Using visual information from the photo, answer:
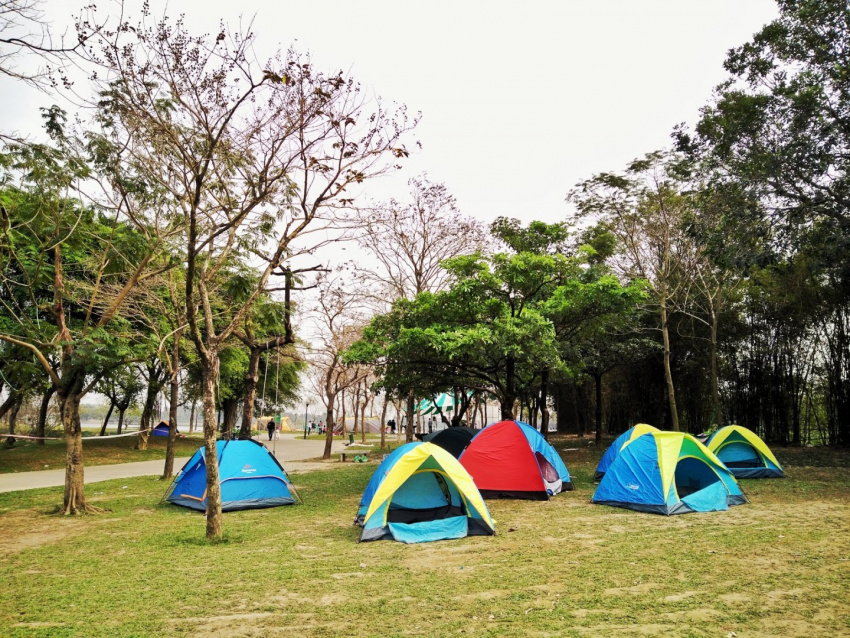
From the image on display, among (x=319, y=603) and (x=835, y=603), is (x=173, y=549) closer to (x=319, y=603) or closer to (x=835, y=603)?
(x=319, y=603)

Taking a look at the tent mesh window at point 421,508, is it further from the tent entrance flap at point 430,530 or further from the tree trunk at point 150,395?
the tree trunk at point 150,395

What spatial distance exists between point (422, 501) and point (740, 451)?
321 inches

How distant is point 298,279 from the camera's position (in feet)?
32.8

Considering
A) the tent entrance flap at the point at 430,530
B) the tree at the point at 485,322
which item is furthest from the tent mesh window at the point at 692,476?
the tent entrance flap at the point at 430,530

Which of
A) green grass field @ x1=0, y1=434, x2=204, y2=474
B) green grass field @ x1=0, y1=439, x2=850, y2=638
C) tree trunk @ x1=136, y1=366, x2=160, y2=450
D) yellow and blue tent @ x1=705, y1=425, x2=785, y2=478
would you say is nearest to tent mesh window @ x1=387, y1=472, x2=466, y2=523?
green grass field @ x1=0, y1=439, x2=850, y2=638

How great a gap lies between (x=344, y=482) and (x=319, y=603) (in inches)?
368

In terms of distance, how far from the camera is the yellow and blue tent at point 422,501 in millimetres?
7598

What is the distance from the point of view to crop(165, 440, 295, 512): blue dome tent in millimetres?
10047

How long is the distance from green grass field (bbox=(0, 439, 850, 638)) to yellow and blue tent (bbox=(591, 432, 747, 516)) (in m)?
0.31

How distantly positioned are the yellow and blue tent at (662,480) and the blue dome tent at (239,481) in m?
5.87

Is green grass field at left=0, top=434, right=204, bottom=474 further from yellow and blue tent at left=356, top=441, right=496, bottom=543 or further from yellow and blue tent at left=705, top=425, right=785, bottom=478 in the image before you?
yellow and blue tent at left=705, top=425, right=785, bottom=478

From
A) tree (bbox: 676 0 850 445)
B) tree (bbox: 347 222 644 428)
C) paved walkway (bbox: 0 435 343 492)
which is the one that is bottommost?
paved walkway (bbox: 0 435 343 492)

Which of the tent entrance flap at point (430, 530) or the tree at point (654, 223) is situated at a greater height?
the tree at point (654, 223)

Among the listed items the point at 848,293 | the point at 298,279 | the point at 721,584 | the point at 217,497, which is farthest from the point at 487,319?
the point at 848,293
